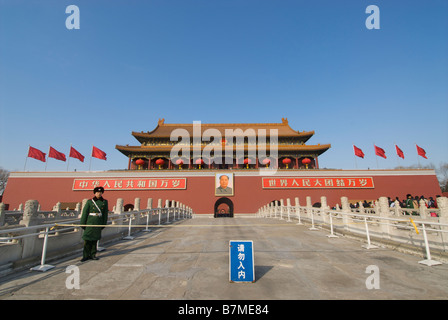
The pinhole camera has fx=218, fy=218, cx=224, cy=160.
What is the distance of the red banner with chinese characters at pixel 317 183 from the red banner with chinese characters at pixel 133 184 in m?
10.4

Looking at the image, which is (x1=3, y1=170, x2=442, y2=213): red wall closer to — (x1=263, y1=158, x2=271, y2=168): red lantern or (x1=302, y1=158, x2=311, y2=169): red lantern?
(x1=263, y1=158, x2=271, y2=168): red lantern

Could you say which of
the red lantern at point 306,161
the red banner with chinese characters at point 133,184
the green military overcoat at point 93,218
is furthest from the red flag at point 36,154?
the red lantern at point 306,161

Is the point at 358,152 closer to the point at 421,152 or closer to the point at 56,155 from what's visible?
the point at 421,152

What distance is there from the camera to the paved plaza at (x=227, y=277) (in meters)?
3.25

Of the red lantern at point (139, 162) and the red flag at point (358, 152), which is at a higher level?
the red flag at point (358, 152)

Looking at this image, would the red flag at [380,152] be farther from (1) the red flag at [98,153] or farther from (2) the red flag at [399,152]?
(1) the red flag at [98,153]

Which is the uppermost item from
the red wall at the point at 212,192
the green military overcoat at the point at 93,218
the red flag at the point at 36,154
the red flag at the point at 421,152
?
the red flag at the point at 421,152

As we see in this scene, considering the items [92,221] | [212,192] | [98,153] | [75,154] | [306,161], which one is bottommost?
[92,221]

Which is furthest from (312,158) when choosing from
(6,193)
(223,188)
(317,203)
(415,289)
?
(6,193)

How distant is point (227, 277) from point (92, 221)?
11.8 ft

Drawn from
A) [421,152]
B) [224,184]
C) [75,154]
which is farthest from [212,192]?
[421,152]

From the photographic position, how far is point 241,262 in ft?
12.3

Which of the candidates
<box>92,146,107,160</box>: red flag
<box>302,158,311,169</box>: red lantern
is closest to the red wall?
<box>302,158,311,169</box>: red lantern
